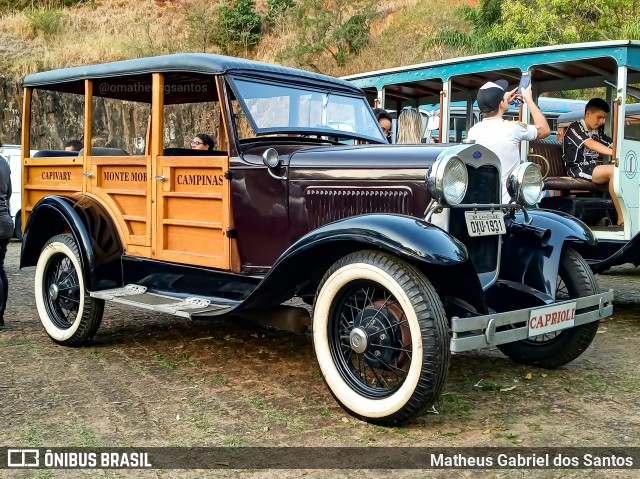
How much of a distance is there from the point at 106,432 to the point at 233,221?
1.58 meters

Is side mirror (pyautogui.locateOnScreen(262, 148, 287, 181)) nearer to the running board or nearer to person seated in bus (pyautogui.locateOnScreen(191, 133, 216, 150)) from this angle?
the running board

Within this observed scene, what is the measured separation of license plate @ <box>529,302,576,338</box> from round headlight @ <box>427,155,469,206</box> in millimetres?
709

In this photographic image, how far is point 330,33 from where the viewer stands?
A: 80.2ft

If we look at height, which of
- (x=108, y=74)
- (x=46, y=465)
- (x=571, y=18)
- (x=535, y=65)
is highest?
(x=571, y=18)

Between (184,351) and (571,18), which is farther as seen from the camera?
(571,18)

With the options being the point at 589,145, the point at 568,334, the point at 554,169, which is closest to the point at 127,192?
the point at 568,334

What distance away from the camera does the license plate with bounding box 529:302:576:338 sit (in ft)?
11.5

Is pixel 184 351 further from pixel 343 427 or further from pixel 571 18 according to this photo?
pixel 571 18

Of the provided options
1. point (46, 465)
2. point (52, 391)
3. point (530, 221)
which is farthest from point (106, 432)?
point (530, 221)

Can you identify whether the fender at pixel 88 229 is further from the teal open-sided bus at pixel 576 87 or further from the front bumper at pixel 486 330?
the teal open-sided bus at pixel 576 87

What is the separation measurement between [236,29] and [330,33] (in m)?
3.85

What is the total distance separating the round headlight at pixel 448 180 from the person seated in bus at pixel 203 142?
2.75 meters

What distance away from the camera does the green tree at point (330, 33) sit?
2350 centimetres

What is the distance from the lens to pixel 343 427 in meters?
3.37
